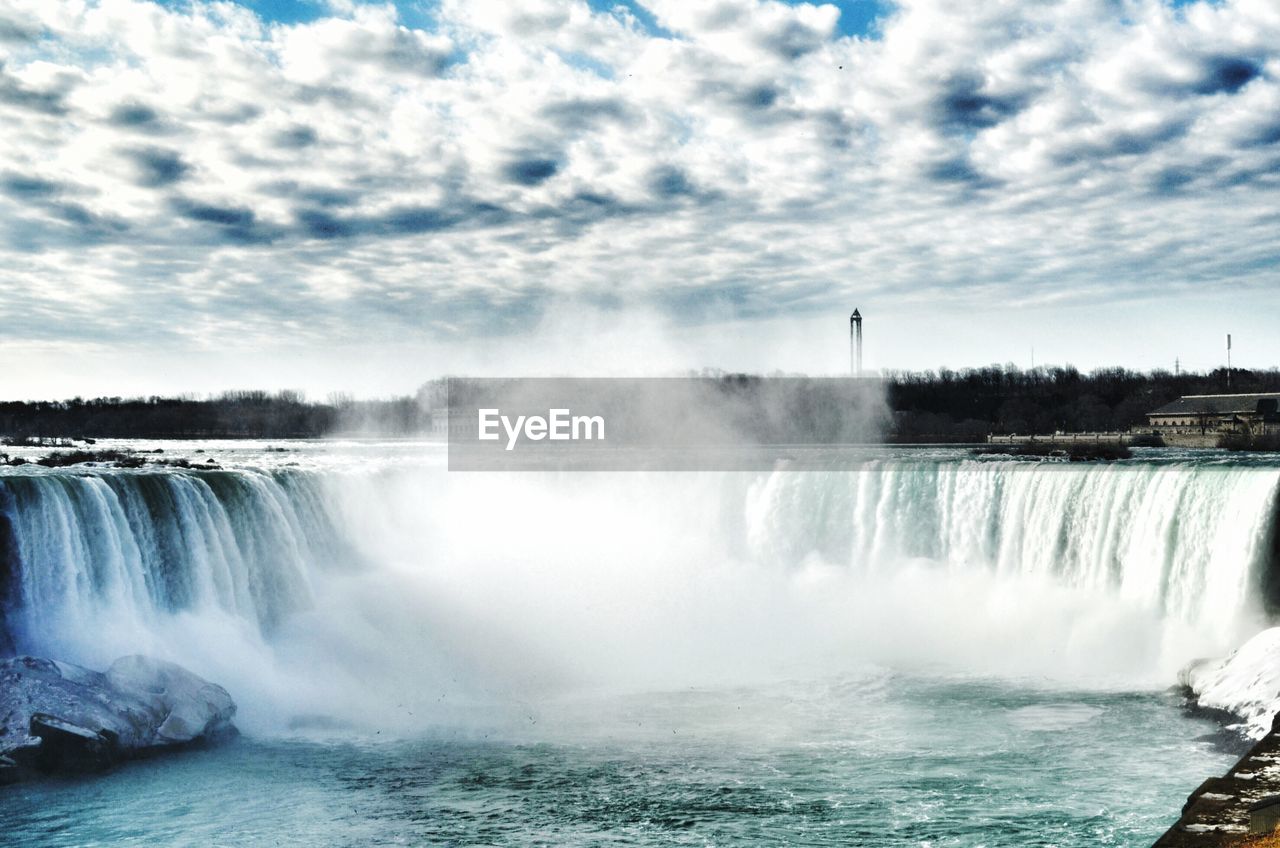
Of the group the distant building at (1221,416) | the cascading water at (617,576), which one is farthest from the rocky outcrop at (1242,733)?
the distant building at (1221,416)

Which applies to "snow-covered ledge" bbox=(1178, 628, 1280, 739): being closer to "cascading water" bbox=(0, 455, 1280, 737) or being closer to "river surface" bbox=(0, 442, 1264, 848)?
"river surface" bbox=(0, 442, 1264, 848)

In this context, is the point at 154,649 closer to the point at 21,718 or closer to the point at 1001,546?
the point at 21,718

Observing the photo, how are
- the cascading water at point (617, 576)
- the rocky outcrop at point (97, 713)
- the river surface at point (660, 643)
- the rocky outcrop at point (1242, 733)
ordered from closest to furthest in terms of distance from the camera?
the rocky outcrop at point (1242, 733) < the river surface at point (660, 643) < the rocky outcrop at point (97, 713) < the cascading water at point (617, 576)

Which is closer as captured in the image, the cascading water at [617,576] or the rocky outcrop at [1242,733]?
the rocky outcrop at [1242,733]

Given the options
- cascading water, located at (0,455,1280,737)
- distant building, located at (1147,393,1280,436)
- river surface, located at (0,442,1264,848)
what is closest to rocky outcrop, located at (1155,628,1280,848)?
river surface, located at (0,442,1264,848)

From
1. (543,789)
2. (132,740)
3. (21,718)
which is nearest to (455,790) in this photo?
(543,789)

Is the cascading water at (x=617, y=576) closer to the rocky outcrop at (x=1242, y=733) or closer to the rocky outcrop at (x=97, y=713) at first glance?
the rocky outcrop at (x=97, y=713)

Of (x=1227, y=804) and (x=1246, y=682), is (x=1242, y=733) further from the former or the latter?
(x=1227, y=804)
